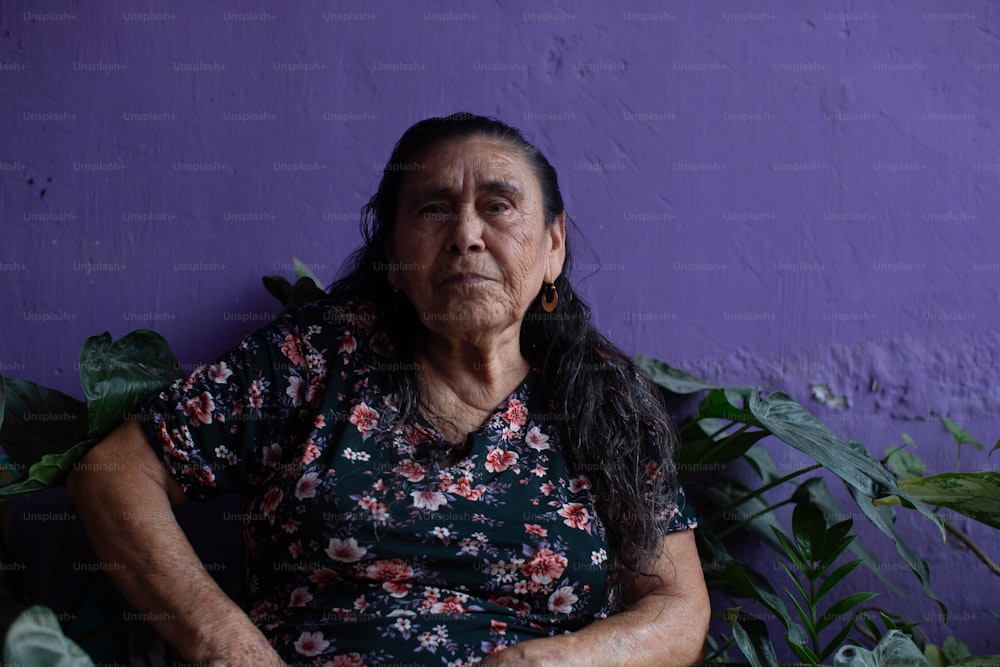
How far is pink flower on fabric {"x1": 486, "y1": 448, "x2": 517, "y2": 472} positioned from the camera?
4.13 feet

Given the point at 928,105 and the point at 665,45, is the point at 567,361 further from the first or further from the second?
the point at 928,105

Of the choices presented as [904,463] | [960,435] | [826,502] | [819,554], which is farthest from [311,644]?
[960,435]

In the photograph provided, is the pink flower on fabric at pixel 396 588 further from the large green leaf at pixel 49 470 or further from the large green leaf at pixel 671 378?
the large green leaf at pixel 671 378

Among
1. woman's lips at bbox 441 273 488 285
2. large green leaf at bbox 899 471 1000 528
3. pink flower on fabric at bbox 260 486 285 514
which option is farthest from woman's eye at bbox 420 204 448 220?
large green leaf at bbox 899 471 1000 528

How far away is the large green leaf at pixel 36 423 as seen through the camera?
134 centimetres

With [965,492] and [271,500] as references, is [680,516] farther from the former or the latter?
[271,500]

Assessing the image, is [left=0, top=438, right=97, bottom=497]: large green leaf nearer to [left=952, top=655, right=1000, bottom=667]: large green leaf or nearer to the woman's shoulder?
the woman's shoulder

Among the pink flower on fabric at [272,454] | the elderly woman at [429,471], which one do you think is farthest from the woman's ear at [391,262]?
the pink flower on fabric at [272,454]

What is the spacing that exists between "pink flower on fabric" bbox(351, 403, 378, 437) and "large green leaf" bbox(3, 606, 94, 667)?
0.54 metres

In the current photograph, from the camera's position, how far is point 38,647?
0.70 m

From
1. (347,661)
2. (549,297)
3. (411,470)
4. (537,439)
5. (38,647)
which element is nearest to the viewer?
(38,647)

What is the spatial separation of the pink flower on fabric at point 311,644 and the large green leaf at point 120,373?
16.2 inches

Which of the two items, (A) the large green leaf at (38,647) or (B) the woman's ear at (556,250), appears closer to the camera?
(A) the large green leaf at (38,647)

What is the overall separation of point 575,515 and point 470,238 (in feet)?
1.48
